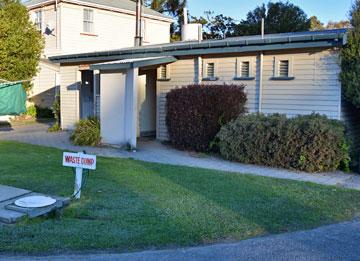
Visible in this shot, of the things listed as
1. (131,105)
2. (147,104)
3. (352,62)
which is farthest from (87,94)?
(352,62)

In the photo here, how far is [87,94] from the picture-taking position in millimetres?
18125

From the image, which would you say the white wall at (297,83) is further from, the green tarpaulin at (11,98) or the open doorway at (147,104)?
the green tarpaulin at (11,98)

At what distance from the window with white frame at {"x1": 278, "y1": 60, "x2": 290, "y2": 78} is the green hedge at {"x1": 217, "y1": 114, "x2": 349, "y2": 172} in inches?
64.4

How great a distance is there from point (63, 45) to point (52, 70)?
157cm

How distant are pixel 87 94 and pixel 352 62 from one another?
35.5 feet

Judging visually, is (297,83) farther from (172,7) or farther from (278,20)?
(172,7)

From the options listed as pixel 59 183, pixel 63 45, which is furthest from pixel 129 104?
pixel 63 45

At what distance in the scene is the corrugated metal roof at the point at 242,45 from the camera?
10884 millimetres

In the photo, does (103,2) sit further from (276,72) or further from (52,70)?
(276,72)

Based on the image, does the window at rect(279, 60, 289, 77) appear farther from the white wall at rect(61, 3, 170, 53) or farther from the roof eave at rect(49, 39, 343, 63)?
the white wall at rect(61, 3, 170, 53)

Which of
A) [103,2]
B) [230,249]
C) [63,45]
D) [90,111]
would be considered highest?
[103,2]

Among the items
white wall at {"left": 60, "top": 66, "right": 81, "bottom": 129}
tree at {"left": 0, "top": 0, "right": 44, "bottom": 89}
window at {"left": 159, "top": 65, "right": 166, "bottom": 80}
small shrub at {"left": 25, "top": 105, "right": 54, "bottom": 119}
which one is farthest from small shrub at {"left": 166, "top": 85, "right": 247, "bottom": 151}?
small shrub at {"left": 25, "top": 105, "right": 54, "bottom": 119}

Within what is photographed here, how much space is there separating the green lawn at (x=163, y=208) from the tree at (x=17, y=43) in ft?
44.2

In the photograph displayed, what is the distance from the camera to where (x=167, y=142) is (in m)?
14.2
